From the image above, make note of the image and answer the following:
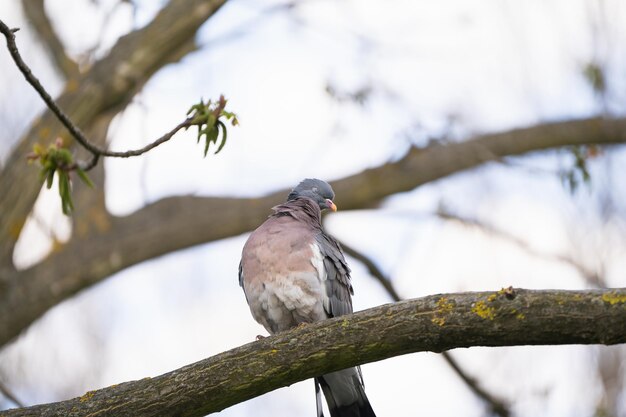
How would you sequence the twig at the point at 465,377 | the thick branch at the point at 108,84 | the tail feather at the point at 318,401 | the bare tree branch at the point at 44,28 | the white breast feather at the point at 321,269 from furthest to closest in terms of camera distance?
the bare tree branch at the point at 44,28 < the twig at the point at 465,377 < the thick branch at the point at 108,84 < the white breast feather at the point at 321,269 < the tail feather at the point at 318,401

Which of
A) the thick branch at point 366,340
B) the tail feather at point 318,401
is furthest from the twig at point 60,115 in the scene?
the tail feather at point 318,401

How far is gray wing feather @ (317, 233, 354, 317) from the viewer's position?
4754 millimetres

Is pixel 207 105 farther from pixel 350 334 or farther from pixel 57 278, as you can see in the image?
pixel 57 278

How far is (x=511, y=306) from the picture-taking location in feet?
9.82

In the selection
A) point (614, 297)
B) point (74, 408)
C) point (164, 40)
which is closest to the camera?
point (614, 297)

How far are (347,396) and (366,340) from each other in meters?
1.57

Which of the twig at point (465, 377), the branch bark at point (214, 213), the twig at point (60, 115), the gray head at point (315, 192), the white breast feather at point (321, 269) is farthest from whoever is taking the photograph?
the branch bark at point (214, 213)

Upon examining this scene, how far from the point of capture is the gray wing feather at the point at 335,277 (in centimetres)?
475

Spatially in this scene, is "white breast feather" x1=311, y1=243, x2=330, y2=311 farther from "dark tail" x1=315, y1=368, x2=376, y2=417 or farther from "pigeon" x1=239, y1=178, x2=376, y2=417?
"dark tail" x1=315, y1=368, x2=376, y2=417

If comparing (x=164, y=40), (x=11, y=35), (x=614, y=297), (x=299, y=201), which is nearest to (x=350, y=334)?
(x=614, y=297)

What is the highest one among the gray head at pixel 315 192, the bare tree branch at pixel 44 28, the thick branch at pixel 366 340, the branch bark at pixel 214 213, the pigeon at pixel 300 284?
the bare tree branch at pixel 44 28

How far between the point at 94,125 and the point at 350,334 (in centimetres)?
424

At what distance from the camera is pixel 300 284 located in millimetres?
4621

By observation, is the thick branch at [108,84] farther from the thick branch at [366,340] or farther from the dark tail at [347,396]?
the thick branch at [366,340]
